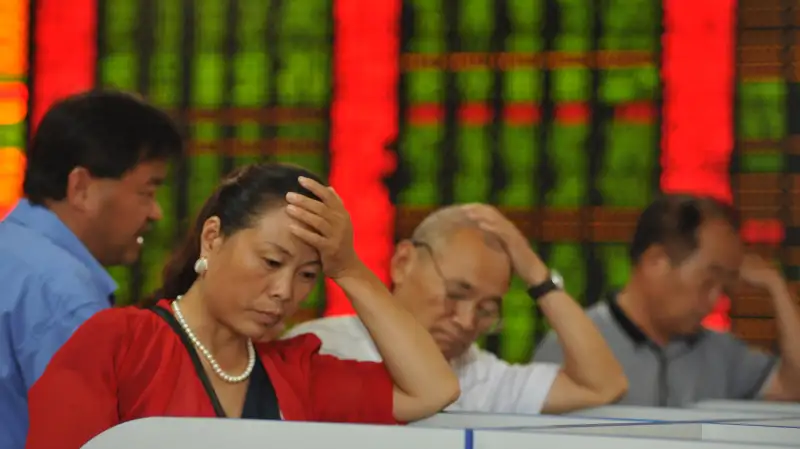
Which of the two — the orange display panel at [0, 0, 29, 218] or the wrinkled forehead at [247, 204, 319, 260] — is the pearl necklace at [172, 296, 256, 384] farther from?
the orange display panel at [0, 0, 29, 218]

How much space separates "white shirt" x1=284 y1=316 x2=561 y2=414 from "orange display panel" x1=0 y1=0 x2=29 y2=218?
148cm

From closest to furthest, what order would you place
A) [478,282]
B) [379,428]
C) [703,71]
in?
[379,428] < [478,282] < [703,71]

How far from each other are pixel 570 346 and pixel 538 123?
1167mm

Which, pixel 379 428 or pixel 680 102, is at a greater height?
pixel 680 102

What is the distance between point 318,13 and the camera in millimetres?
3109

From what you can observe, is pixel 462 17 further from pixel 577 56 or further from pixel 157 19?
pixel 157 19

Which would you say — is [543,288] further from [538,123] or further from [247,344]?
[538,123]

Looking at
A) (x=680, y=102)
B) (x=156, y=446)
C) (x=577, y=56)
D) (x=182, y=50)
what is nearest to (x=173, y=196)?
(x=182, y=50)

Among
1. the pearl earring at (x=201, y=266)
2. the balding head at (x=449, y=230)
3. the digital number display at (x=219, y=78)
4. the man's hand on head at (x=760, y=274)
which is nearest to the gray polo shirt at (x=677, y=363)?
the man's hand on head at (x=760, y=274)

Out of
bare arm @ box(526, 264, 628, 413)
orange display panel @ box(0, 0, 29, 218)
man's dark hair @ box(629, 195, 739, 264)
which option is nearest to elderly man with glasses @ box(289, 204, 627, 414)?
bare arm @ box(526, 264, 628, 413)

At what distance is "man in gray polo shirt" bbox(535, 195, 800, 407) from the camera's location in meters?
2.51

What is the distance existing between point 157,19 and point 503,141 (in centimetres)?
103

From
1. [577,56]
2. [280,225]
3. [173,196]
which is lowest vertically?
[173,196]

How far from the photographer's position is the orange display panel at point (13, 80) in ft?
10.3
